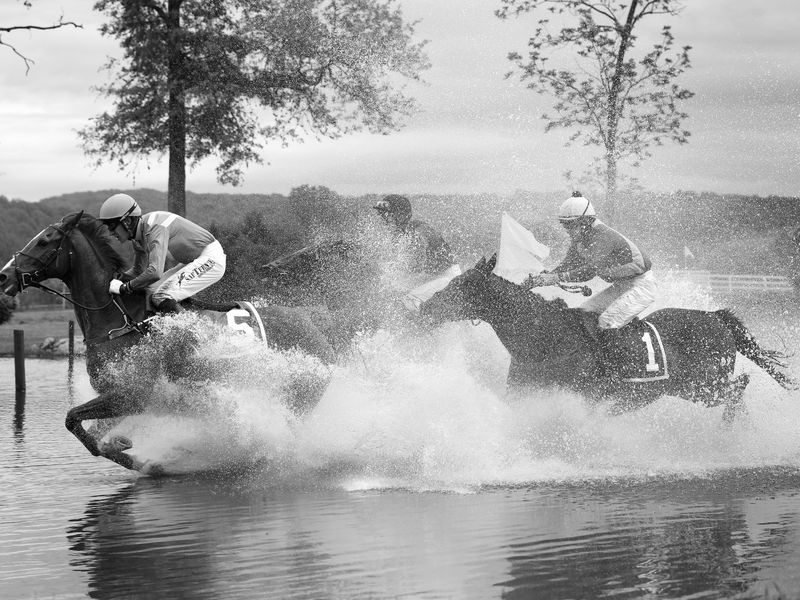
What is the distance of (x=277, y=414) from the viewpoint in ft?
34.1

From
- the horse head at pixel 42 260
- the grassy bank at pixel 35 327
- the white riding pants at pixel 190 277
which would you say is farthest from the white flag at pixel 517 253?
the grassy bank at pixel 35 327

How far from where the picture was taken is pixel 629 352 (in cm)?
1129

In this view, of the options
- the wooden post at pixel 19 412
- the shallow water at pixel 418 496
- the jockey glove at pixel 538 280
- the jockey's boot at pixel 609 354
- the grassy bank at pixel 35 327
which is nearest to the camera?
the shallow water at pixel 418 496

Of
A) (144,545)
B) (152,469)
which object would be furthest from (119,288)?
(144,545)

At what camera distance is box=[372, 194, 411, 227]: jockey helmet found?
12680 mm

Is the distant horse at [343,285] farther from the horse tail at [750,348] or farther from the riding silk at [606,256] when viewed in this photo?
the horse tail at [750,348]

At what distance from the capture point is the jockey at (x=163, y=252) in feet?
33.3

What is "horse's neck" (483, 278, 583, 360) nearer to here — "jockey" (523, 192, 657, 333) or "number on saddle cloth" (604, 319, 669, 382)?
"number on saddle cloth" (604, 319, 669, 382)

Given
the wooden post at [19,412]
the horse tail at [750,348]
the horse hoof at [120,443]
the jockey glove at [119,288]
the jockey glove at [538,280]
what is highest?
the jockey glove at [538,280]

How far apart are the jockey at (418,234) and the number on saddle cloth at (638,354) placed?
2.36m

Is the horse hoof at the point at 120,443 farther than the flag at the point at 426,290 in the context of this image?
No

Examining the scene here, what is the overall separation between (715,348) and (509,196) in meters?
12.3

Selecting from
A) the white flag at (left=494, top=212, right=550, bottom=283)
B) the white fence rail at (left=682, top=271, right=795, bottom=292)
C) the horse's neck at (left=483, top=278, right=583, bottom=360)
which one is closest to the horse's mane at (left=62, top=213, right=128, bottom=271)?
the horse's neck at (left=483, top=278, right=583, bottom=360)

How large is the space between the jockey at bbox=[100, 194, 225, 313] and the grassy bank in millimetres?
22189
